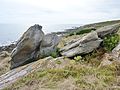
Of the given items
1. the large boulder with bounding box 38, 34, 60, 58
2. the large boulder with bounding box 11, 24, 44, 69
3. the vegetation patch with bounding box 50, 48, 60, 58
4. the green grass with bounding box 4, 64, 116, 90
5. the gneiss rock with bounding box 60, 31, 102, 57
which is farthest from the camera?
the large boulder with bounding box 38, 34, 60, 58

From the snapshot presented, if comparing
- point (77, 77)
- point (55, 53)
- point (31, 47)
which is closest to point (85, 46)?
point (55, 53)

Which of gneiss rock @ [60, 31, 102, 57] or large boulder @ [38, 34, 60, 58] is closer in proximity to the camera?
gneiss rock @ [60, 31, 102, 57]

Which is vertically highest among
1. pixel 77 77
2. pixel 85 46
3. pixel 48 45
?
pixel 85 46

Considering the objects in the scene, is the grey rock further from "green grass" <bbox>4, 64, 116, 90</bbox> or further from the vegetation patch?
the vegetation patch

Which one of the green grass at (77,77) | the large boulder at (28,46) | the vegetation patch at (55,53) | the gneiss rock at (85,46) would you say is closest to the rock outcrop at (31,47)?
the large boulder at (28,46)

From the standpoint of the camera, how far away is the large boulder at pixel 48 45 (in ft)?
51.5

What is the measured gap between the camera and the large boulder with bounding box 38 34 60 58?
51.5 feet

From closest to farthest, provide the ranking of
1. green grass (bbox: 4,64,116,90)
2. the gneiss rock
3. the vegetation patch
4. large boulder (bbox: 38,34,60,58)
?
green grass (bbox: 4,64,116,90) < the gneiss rock < the vegetation patch < large boulder (bbox: 38,34,60,58)

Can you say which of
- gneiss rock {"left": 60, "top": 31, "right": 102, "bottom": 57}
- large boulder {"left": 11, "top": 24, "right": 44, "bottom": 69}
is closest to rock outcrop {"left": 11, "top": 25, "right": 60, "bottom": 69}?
large boulder {"left": 11, "top": 24, "right": 44, "bottom": 69}

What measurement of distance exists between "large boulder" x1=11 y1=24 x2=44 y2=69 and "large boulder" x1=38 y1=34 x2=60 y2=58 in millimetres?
272

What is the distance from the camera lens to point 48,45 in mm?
16188

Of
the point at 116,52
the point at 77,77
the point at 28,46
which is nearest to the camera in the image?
the point at 77,77

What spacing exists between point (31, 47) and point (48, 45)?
3.04 feet

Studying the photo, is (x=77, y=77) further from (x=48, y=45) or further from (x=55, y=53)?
(x=48, y=45)
